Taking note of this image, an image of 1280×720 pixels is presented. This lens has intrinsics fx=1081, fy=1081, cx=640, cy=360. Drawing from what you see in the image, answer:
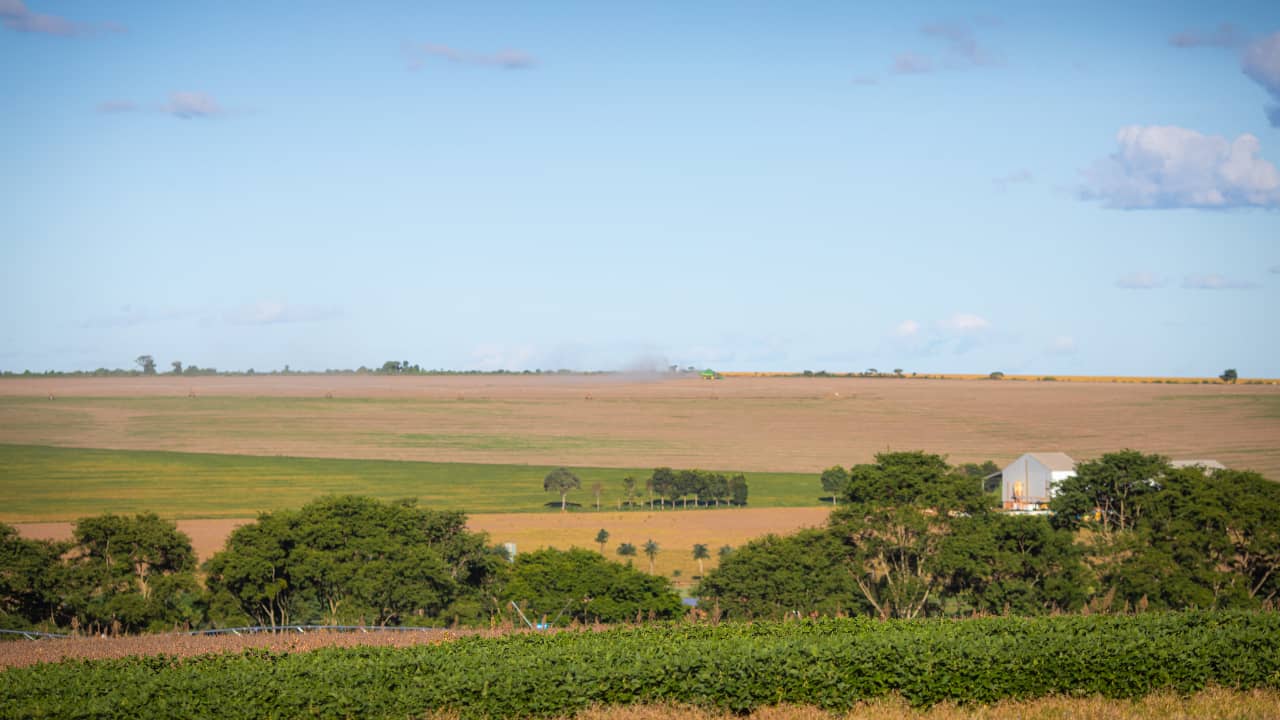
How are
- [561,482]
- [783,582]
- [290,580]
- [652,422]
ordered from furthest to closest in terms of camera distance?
[652,422], [561,482], [783,582], [290,580]

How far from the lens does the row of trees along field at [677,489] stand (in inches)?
4476

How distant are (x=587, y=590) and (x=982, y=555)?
18480 mm

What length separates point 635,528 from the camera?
9288cm

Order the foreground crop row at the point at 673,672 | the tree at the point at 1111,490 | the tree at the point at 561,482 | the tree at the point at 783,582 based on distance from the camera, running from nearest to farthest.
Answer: the foreground crop row at the point at 673,672 → the tree at the point at 783,582 → the tree at the point at 1111,490 → the tree at the point at 561,482

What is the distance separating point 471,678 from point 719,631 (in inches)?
196

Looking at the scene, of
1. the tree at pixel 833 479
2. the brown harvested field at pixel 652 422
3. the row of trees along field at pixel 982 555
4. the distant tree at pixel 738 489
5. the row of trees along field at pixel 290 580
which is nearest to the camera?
the row of trees along field at pixel 290 580

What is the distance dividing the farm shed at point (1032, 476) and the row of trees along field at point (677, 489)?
26331 mm

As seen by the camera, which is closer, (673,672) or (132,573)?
(673,672)

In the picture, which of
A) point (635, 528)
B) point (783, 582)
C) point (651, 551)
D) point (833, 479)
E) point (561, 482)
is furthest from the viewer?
point (561, 482)

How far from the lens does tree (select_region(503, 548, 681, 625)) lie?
1948 inches

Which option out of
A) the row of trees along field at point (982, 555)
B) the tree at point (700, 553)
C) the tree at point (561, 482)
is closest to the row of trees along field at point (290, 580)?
the row of trees along field at point (982, 555)

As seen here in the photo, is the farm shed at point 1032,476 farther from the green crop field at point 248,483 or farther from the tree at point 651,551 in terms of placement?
the tree at point 651,551

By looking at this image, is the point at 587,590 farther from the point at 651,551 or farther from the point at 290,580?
the point at 651,551

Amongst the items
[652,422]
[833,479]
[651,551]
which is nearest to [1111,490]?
[651,551]
